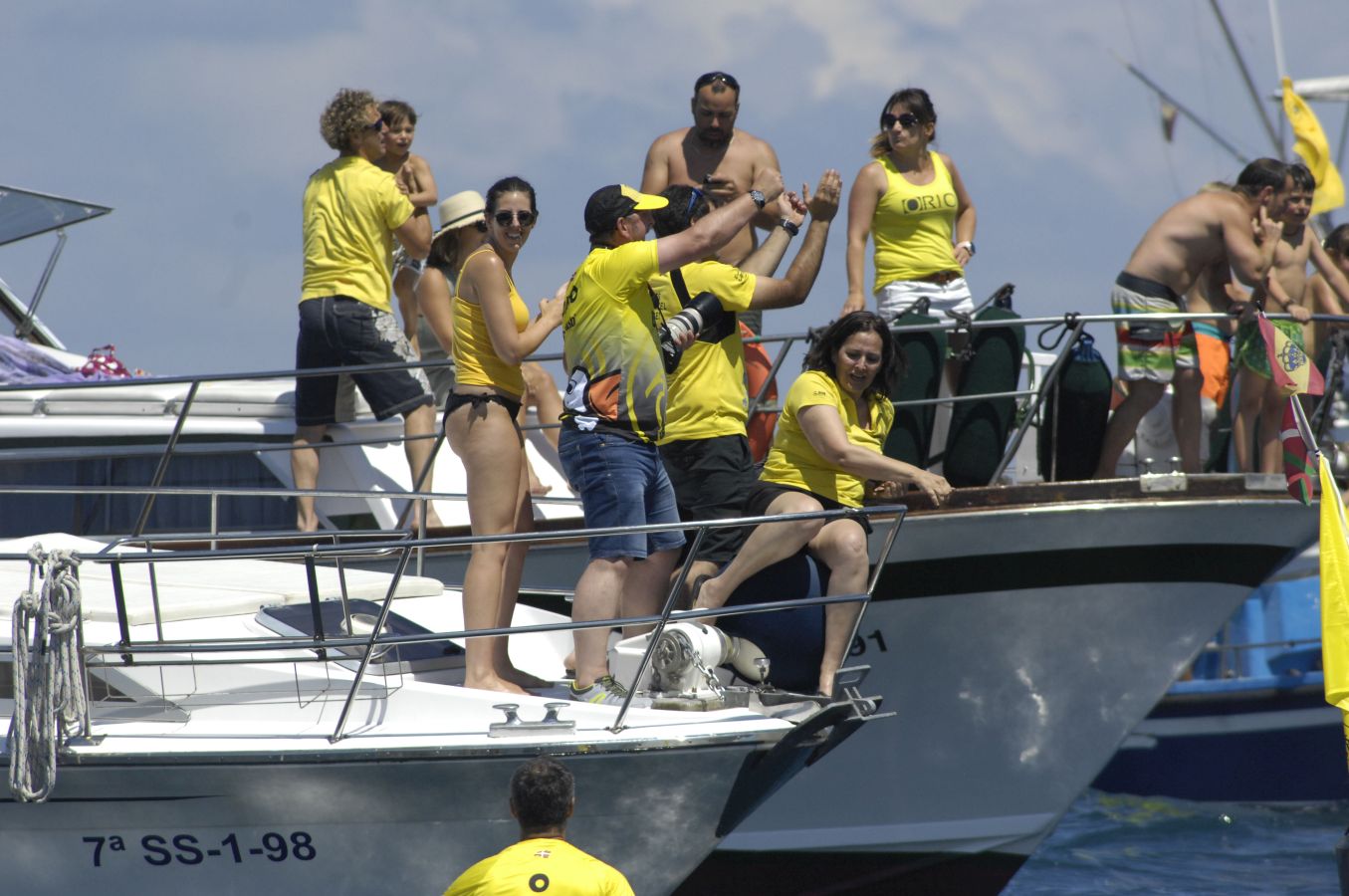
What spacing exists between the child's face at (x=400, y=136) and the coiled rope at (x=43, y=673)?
3.79 metres

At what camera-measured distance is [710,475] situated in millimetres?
6691

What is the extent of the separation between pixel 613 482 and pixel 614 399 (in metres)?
0.27

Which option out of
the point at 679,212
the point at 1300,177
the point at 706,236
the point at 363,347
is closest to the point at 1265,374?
the point at 1300,177

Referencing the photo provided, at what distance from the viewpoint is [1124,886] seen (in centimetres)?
1094

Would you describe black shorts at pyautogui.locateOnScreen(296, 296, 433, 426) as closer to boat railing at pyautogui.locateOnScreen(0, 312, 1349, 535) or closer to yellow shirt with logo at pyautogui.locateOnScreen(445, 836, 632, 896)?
boat railing at pyautogui.locateOnScreen(0, 312, 1349, 535)

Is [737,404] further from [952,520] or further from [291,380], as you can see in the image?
[291,380]

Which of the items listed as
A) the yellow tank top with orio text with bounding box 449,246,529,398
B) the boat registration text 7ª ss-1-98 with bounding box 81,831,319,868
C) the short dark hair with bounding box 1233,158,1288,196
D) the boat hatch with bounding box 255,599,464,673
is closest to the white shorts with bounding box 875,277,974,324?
the short dark hair with bounding box 1233,158,1288,196

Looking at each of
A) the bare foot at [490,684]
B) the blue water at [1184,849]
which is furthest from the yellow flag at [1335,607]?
the blue water at [1184,849]

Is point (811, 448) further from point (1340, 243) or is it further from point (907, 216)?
point (1340, 243)

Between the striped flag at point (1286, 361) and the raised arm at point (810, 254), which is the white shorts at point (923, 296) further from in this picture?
the raised arm at point (810, 254)

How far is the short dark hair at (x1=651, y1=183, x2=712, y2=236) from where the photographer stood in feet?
20.9

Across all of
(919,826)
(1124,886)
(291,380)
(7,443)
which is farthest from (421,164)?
(1124,886)

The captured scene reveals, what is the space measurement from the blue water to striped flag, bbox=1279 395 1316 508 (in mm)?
3305

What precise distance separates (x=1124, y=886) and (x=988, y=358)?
14.4ft
